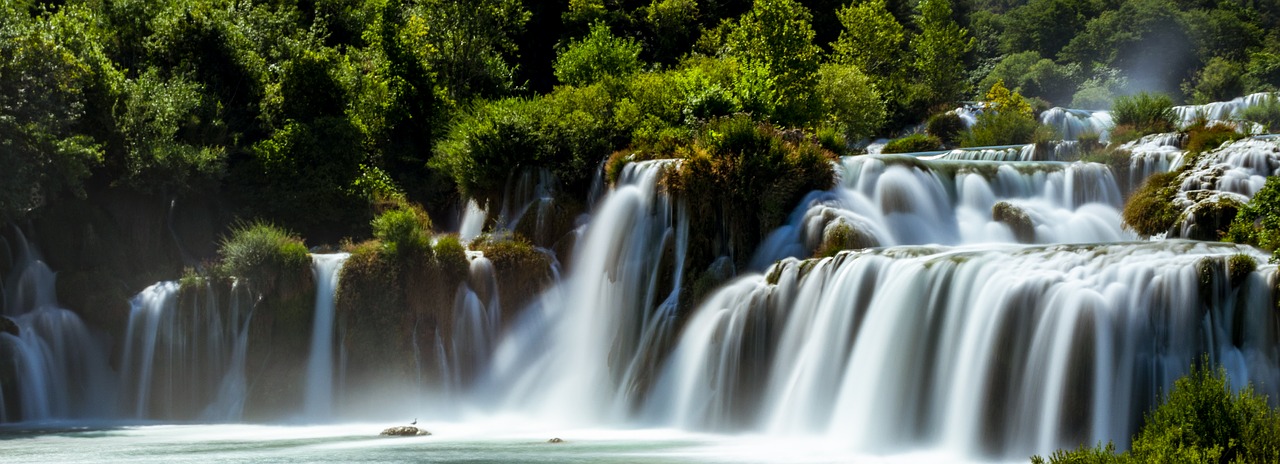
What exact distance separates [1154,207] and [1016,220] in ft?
9.24

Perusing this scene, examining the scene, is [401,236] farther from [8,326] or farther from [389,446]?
[8,326]

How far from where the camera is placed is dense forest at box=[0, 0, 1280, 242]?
30.6m

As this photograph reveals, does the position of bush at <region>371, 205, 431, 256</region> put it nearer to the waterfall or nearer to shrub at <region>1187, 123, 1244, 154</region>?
the waterfall

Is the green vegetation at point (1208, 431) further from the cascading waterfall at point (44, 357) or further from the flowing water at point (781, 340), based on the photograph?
the cascading waterfall at point (44, 357)

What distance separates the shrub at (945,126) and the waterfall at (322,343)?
92.0 feet

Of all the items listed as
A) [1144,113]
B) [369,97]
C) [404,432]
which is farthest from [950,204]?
[369,97]

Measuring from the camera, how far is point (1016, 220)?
27.0m

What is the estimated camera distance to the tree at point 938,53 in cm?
6188

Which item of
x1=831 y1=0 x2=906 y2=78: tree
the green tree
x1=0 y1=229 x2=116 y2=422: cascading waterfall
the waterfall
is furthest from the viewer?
→ x1=831 y1=0 x2=906 y2=78: tree

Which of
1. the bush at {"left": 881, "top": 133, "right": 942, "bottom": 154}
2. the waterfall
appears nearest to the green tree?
the bush at {"left": 881, "top": 133, "right": 942, "bottom": 154}

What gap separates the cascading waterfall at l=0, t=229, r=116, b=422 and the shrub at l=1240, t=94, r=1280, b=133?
35919 mm

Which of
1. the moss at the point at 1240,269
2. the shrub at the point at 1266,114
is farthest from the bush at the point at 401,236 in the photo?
the shrub at the point at 1266,114

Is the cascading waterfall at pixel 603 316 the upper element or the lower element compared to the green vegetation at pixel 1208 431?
upper

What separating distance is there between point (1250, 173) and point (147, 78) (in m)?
27.6
